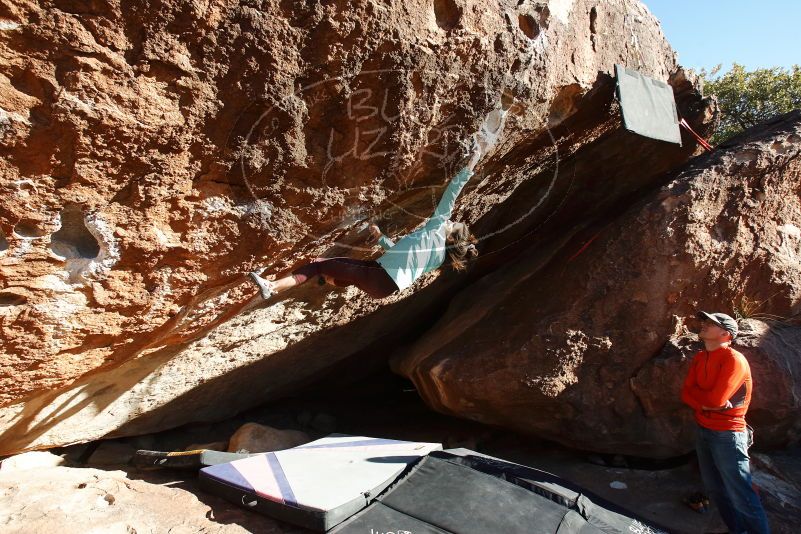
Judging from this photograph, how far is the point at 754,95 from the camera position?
1174 cm

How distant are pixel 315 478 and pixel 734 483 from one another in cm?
230

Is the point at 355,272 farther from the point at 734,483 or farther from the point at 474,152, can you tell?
the point at 734,483

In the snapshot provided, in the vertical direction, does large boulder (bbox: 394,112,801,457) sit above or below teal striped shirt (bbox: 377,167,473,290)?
below

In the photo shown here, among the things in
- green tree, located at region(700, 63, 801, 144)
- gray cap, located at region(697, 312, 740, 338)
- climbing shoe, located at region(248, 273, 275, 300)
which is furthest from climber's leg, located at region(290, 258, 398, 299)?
green tree, located at region(700, 63, 801, 144)

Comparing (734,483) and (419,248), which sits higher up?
(419,248)

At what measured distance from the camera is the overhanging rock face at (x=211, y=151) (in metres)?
2.18

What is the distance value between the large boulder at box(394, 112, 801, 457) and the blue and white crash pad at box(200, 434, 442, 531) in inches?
38.2

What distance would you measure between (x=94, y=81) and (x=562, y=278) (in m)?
3.34

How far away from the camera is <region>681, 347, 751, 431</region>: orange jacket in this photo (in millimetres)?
3000

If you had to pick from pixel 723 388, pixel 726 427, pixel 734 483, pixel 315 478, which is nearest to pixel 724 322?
pixel 723 388

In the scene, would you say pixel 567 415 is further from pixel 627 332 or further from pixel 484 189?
pixel 484 189

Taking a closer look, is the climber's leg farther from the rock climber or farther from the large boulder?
the large boulder

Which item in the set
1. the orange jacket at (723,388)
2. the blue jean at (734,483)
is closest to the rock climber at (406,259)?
the orange jacket at (723,388)

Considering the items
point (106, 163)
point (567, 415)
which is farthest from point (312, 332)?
point (106, 163)
